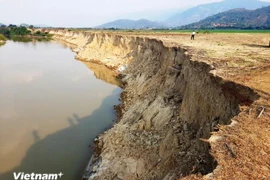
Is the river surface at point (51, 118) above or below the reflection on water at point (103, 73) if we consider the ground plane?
above

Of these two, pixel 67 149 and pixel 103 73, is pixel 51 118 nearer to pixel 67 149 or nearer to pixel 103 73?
pixel 67 149

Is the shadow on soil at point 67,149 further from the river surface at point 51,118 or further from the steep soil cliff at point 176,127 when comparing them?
the steep soil cliff at point 176,127

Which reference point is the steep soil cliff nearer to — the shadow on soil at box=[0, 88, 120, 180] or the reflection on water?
the shadow on soil at box=[0, 88, 120, 180]

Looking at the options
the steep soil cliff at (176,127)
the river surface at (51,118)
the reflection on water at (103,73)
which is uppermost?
the steep soil cliff at (176,127)

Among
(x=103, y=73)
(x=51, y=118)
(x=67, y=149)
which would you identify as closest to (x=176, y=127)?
(x=67, y=149)

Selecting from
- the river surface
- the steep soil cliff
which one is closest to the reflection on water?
the river surface

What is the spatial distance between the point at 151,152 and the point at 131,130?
12.1ft

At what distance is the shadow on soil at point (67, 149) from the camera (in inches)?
647

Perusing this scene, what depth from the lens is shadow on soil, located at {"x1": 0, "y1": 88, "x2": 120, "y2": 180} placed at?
16.4 metres

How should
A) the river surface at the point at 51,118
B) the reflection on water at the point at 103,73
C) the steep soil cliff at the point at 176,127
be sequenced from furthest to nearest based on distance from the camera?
the reflection on water at the point at 103,73 < the river surface at the point at 51,118 < the steep soil cliff at the point at 176,127

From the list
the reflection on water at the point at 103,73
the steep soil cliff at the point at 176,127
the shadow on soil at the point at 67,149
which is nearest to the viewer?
the steep soil cliff at the point at 176,127

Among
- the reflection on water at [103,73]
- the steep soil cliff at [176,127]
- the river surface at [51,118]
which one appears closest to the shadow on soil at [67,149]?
the river surface at [51,118]

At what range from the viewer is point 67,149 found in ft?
A: 61.9

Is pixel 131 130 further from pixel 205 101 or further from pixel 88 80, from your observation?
pixel 88 80
